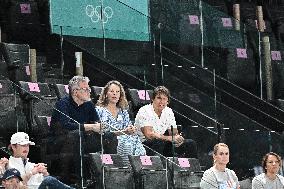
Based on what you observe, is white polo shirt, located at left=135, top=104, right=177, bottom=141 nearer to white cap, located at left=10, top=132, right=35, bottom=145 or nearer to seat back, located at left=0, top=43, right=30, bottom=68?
white cap, located at left=10, top=132, right=35, bottom=145

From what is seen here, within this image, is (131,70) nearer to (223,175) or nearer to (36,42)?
(36,42)

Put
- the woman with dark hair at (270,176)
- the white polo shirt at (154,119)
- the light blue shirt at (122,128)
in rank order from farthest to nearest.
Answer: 1. the white polo shirt at (154,119)
2. the woman with dark hair at (270,176)
3. the light blue shirt at (122,128)

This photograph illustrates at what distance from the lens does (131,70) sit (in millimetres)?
16750

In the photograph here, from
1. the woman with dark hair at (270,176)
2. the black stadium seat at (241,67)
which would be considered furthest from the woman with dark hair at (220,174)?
the black stadium seat at (241,67)

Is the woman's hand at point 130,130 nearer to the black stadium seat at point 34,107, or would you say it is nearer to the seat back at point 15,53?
the black stadium seat at point 34,107

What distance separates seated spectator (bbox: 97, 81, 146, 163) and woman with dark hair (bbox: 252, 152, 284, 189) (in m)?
1.37

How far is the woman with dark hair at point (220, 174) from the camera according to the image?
45.9 feet

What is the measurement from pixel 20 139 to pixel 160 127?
2329 millimetres

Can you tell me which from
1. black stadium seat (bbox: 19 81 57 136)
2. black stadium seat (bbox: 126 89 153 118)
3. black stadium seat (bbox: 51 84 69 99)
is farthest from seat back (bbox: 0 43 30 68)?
black stadium seat (bbox: 19 81 57 136)

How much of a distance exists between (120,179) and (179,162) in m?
1.02

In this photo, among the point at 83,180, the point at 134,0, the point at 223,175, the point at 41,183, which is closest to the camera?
the point at 41,183

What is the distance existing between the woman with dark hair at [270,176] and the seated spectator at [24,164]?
269cm

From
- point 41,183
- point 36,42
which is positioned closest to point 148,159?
point 41,183

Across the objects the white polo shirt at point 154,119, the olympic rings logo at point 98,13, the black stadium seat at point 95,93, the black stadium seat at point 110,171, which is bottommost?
the black stadium seat at point 110,171
